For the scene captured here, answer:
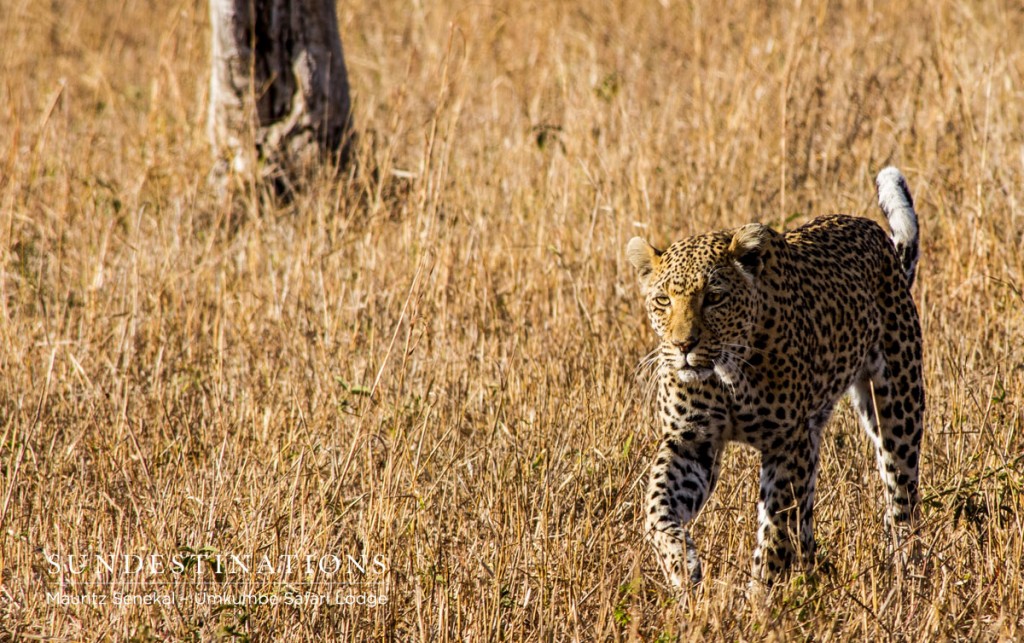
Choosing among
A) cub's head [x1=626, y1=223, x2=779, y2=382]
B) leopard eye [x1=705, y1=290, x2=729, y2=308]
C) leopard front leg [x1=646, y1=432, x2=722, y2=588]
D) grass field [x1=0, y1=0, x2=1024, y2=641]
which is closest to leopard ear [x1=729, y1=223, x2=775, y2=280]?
cub's head [x1=626, y1=223, x2=779, y2=382]

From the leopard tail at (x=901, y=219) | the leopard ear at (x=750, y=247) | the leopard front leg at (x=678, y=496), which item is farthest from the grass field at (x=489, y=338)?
the leopard ear at (x=750, y=247)

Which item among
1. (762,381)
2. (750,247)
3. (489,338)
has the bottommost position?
(489,338)


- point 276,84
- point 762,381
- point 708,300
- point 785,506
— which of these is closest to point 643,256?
point 708,300

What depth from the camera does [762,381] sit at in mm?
3910

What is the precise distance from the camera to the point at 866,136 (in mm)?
7219

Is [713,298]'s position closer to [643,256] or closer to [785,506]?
[643,256]

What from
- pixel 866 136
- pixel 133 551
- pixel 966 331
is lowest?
pixel 133 551

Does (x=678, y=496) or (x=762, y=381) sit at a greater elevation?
(x=762, y=381)

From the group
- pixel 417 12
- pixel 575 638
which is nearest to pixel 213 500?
pixel 575 638

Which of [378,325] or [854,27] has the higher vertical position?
[854,27]

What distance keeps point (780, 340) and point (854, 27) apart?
559cm

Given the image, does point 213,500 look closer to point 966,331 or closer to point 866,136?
point 966,331

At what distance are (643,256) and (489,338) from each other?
5.00 feet

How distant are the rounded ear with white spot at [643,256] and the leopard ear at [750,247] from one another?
25 cm
